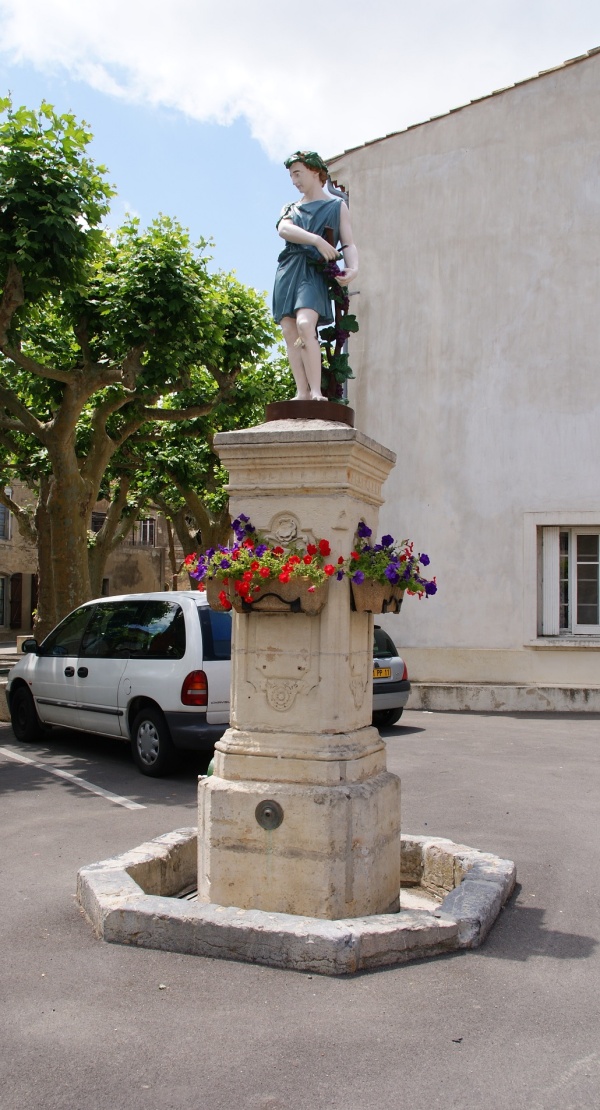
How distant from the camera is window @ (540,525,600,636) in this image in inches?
574

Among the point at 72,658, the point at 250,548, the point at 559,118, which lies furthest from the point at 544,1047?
the point at 559,118

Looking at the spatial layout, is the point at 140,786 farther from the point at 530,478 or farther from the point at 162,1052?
the point at 530,478

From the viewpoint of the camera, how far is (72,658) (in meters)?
10.5

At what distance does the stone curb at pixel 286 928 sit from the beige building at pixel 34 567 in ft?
112

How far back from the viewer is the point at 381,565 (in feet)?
15.7

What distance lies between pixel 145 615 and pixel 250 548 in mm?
5057

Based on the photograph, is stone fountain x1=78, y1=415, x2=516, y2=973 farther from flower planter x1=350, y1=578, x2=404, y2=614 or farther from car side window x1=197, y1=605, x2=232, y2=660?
car side window x1=197, y1=605, x2=232, y2=660

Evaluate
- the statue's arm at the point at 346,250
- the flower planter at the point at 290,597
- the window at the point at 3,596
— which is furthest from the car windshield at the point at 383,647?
the window at the point at 3,596

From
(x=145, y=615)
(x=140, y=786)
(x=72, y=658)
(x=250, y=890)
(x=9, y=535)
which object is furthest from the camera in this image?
(x=9, y=535)

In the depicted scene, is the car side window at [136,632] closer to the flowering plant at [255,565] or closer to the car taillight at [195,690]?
the car taillight at [195,690]

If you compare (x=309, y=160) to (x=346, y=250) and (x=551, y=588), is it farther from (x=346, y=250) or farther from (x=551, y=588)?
(x=551, y=588)

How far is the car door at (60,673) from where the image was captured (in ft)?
33.9

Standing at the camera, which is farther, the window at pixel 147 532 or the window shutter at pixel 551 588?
the window at pixel 147 532

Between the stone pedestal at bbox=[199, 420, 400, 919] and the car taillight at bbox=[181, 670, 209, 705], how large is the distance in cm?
393
